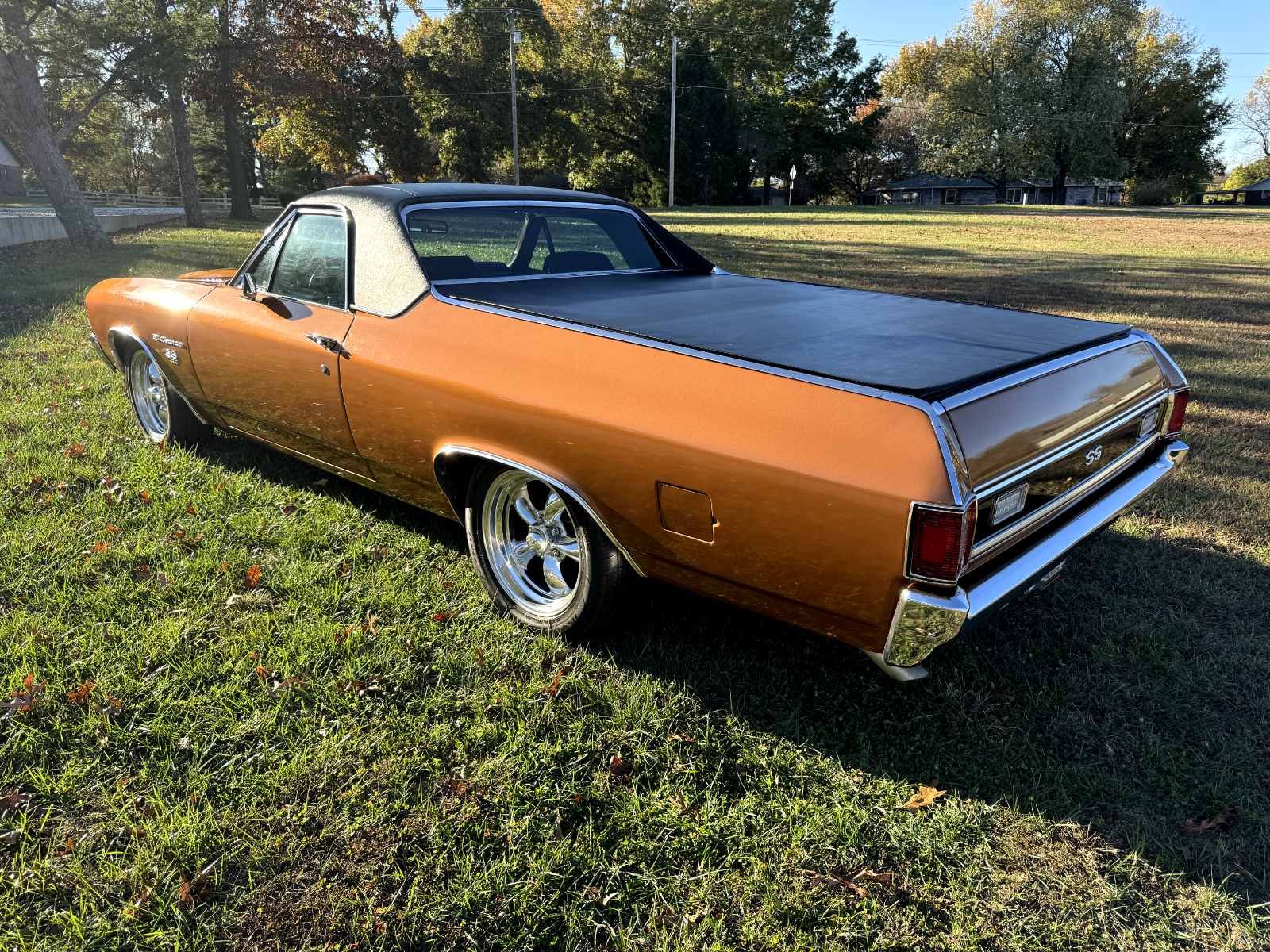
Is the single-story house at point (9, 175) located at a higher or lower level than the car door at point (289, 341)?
higher

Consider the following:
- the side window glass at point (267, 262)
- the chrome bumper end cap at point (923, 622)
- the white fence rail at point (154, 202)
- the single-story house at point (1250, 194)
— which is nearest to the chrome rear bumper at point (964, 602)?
the chrome bumper end cap at point (923, 622)

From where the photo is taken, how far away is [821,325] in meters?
2.79

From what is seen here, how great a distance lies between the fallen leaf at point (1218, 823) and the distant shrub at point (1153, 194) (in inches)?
2513

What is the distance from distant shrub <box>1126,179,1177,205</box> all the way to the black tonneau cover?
6267 cm

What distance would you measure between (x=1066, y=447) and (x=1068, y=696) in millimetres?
869

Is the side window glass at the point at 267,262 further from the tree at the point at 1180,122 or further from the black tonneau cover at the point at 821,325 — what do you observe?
the tree at the point at 1180,122

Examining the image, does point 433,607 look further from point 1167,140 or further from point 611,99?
point 1167,140

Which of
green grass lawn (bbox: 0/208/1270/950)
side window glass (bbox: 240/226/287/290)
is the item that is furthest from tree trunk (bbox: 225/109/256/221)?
green grass lawn (bbox: 0/208/1270/950)

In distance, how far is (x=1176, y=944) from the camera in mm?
1901

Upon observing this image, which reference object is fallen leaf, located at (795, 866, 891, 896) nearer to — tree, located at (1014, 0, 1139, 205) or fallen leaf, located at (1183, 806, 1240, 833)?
fallen leaf, located at (1183, 806, 1240, 833)

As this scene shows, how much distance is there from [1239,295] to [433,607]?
463 inches

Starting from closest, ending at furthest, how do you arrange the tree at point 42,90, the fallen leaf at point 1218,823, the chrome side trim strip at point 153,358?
1. the fallen leaf at point 1218,823
2. the chrome side trim strip at point 153,358
3. the tree at point 42,90

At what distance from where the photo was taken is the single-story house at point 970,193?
227 feet

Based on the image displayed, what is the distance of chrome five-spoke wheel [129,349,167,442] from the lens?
4705mm
